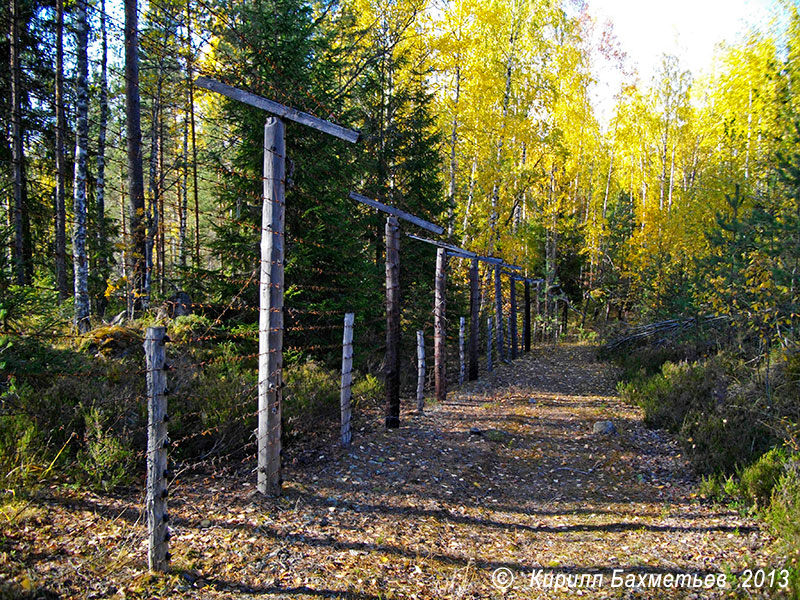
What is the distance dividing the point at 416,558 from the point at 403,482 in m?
1.62

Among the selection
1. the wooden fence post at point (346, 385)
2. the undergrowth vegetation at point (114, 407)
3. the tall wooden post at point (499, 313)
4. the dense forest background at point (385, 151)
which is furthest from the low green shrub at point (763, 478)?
the tall wooden post at point (499, 313)

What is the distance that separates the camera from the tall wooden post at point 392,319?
7656mm

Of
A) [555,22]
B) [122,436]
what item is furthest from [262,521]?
[555,22]

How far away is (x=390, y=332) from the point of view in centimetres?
774

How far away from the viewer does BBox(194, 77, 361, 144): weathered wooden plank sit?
445 cm

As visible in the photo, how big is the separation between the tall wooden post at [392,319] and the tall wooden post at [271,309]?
2996 millimetres

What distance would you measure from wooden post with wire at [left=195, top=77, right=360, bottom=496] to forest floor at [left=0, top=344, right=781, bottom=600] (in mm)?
422

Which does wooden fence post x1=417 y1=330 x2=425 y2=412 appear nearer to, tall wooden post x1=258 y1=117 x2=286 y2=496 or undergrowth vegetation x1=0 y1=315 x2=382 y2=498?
undergrowth vegetation x1=0 y1=315 x2=382 y2=498

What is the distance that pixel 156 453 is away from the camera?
3475 millimetres

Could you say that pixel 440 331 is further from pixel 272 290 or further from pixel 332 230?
pixel 272 290

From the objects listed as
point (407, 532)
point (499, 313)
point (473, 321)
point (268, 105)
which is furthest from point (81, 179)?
point (499, 313)

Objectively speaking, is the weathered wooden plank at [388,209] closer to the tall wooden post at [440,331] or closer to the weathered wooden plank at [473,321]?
the tall wooden post at [440,331]

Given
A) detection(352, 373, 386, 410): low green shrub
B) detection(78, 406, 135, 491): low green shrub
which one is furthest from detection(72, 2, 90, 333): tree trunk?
detection(352, 373, 386, 410): low green shrub

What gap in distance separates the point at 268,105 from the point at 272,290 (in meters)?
1.89
